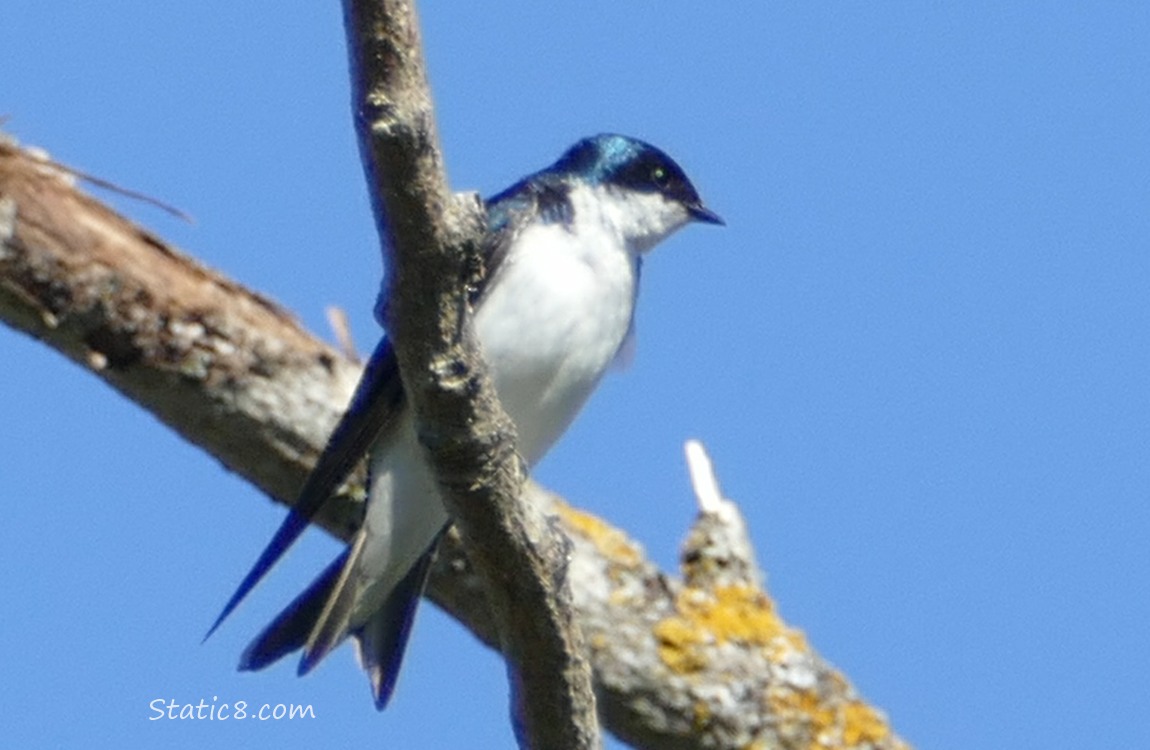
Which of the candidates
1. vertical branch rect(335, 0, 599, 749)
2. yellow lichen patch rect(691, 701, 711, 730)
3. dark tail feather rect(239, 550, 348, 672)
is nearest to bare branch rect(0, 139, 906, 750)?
yellow lichen patch rect(691, 701, 711, 730)

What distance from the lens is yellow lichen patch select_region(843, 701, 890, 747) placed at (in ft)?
15.0

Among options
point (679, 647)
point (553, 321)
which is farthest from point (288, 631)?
point (679, 647)

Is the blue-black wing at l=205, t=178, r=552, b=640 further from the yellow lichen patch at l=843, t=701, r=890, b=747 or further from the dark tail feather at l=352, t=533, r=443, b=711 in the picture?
the yellow lichen patch at l=843, t=701, r=890, b=747

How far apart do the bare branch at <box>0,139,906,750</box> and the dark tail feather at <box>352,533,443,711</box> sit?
0.32m

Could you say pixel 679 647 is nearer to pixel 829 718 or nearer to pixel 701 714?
pixel 701 714

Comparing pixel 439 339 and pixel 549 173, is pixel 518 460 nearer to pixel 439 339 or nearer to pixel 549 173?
pixel 439 339

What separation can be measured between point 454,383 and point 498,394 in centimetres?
105

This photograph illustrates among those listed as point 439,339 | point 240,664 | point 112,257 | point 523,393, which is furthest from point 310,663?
point 439,339

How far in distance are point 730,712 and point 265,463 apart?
0.99 m

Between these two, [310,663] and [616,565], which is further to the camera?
[616,565]

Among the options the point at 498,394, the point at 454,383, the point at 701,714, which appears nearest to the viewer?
the point at 454,383

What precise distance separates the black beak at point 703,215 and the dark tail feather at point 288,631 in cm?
106

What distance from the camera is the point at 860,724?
15.0 feet

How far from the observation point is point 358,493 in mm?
4281
